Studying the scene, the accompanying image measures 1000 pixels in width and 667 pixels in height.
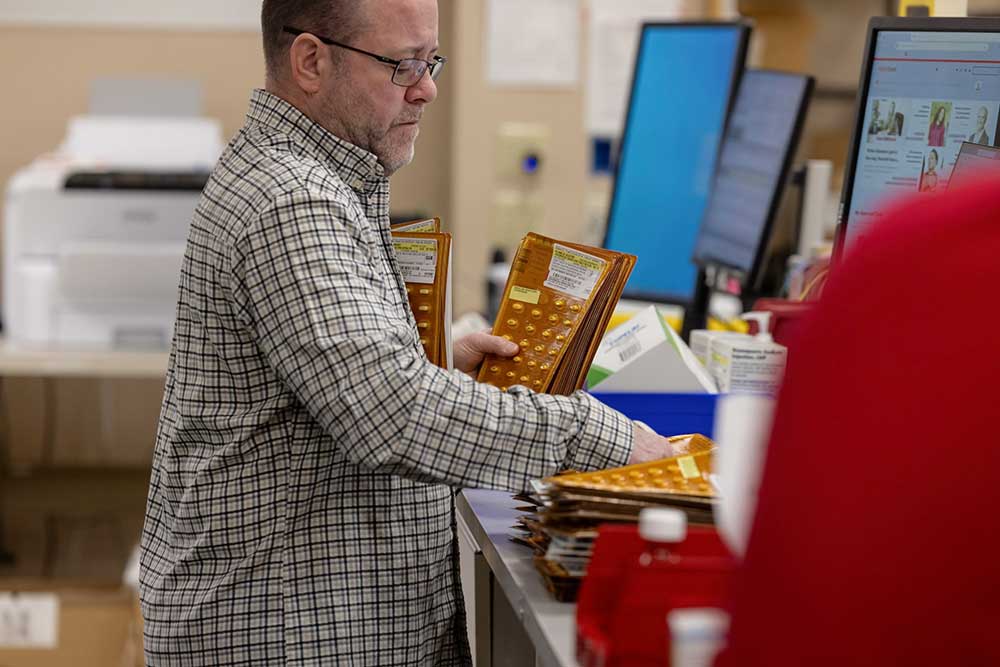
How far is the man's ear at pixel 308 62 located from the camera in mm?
1391

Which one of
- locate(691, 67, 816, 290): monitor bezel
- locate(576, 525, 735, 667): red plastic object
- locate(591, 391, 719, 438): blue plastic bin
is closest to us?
locate(576, 525, 735, 667): red plastic object


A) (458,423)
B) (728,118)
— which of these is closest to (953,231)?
(458,423)

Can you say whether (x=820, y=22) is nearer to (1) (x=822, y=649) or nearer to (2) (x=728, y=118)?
(2) (x=728, y=118)

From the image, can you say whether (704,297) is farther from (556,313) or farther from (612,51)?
(612,51)

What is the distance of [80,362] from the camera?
305 cm

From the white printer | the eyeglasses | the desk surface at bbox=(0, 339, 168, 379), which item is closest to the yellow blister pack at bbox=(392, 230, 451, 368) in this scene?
the eyeglasses

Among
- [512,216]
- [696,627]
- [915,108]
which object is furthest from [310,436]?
[512,216]

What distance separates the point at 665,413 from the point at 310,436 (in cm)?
52

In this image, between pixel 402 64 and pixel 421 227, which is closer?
pixel 402 64

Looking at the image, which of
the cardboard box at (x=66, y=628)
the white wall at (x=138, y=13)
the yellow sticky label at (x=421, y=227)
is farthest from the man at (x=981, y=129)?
the white wall at (x=138, y=13)

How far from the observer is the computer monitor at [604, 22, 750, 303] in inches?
97.4

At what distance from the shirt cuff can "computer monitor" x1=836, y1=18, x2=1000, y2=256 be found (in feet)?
1.68

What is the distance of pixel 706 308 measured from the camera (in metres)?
2.44

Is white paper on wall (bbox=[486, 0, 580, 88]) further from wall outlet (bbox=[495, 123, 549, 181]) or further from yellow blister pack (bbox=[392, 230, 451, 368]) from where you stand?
yellow blister pack (bbox=[392, 230, 451, 368])
